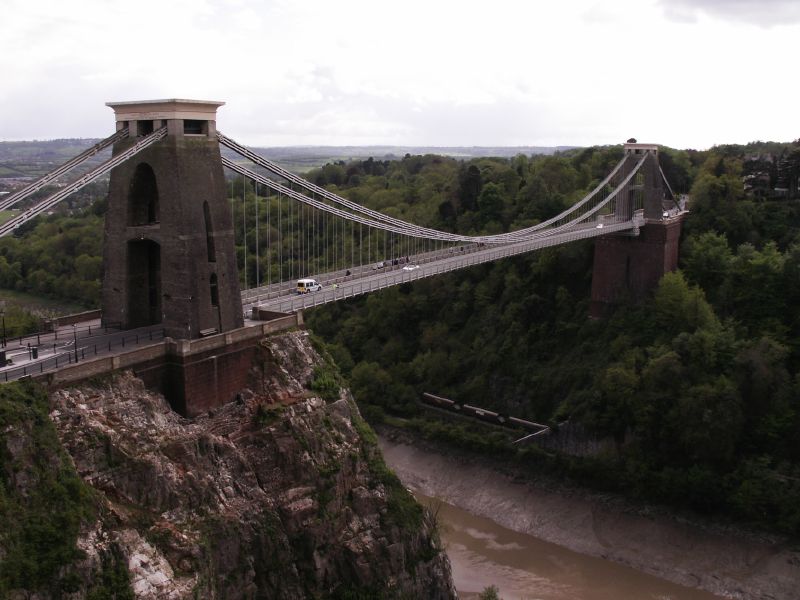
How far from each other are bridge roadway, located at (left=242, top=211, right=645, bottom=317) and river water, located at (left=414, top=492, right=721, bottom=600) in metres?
7.36

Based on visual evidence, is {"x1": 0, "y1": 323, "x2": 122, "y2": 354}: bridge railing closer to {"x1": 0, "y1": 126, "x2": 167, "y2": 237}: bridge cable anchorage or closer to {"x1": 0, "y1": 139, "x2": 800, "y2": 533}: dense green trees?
{"x1": 0, "y1": 126, "x2": 167, "y2": 237}: bridge cable anchorage

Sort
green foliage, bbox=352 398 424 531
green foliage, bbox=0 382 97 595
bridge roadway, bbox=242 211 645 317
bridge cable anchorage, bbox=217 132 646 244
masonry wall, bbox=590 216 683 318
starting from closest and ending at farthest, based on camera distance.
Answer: green foliage, bbox=0 382 97 595, bridge cable anchorage, bbox=217 132 646 244, green foliage, bbox=352 398 424 531, bridge roadway, bbox=242 211 645 317, masonry wall, bbox=590 216 683 318

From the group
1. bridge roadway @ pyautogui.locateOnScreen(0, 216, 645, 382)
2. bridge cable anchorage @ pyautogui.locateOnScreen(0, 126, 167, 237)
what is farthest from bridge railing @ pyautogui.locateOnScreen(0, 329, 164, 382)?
bridge cable anchorage @ pyautogui.locateOnScreen(0, 126, 167, 237)

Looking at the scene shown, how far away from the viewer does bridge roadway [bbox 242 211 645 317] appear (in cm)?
2342

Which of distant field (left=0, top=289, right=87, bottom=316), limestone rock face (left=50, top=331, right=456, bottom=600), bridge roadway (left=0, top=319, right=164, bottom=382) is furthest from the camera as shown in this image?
distant field (left=0, top=289, right=87, bottom=316)

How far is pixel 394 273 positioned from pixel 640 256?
13055 mm

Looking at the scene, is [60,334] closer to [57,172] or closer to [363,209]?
[57,172]

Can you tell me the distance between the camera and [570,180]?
155ft

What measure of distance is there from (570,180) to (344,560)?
32.3 metres

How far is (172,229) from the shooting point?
60.5ft

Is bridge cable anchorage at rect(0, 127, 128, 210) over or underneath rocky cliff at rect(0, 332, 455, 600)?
over

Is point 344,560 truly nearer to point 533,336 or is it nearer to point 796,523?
point 796,523

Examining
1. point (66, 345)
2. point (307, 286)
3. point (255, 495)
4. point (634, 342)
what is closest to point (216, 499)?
point (255, 495)

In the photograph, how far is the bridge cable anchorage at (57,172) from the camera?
15.8m
